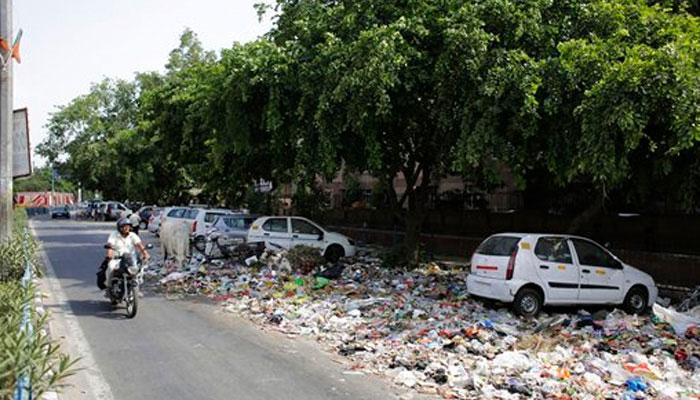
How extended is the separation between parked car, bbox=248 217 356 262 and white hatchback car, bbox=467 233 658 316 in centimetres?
815

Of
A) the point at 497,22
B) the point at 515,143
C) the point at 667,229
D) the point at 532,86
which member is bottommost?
the point at 667,229

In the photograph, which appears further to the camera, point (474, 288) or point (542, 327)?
point (474, 288)

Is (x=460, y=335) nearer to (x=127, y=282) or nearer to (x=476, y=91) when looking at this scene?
(x=127, y=282)

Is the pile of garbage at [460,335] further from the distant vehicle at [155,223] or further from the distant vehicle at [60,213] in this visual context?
the distant vehicle at [60,213]

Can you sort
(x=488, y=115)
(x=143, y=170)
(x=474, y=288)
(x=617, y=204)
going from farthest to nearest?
(x=143, y=170) → (x=617, y=204) → (x=488, y=115) → (x=474, y=288)

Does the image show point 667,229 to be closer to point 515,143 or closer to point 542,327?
point 515,143

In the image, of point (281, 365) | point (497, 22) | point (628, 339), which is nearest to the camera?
point (281, 365)

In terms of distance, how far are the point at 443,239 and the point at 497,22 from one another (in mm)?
11673

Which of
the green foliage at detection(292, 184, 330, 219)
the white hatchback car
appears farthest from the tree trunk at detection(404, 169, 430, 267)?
the green foliage at detection(292, 184, 330, 219)

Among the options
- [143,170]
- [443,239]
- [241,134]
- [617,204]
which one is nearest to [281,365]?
[241,134]

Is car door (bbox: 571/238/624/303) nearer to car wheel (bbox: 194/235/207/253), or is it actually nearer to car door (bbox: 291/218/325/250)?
car door (bbox: 291/218/325/250)

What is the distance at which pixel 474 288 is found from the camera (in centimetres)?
1232

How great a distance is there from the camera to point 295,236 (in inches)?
790

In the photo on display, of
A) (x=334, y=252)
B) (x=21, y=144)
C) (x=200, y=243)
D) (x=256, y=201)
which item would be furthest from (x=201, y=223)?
(x=21, y=144)
